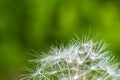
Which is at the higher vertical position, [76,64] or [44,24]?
[44,24]

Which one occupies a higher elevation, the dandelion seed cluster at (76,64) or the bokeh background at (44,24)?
the bokeh background at (44,24)

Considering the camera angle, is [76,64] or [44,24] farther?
[44,24]

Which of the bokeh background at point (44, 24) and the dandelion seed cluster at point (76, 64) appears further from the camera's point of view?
the bokeh background at point (44, 24)

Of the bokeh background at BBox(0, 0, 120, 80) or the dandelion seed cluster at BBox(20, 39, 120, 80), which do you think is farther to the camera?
the bokeh background at BBox(0, 0, 120, 80)

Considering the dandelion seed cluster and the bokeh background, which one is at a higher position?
the bokeh background
